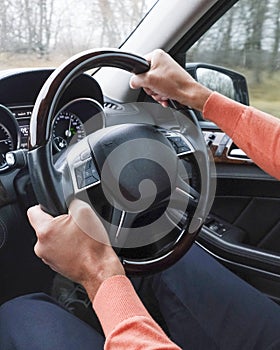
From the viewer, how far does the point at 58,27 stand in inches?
59.8

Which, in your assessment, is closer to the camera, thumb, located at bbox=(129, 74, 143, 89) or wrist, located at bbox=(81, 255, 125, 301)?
wrist, located at bbox=(81, 255, 125, 301)

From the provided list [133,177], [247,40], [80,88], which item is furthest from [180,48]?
[133,177]

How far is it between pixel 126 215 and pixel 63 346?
10.3 inches

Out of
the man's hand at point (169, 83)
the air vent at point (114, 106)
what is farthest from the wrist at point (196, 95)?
the air vent at point (114, 106)

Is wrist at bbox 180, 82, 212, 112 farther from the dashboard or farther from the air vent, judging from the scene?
the air vent

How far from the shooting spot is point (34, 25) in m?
1.49

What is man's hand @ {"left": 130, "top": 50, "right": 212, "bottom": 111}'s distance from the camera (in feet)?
3.67

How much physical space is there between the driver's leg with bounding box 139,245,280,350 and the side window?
0.57 m

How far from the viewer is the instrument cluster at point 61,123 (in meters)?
1.28

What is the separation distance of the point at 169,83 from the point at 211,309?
1.64 ft

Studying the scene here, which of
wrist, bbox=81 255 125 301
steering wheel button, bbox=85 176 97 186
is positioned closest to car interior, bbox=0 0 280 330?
steering wheel button, bbox=85 176 97 186

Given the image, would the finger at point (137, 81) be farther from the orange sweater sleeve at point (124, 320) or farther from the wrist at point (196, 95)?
the orange sweater sleeve at point (124, 320)

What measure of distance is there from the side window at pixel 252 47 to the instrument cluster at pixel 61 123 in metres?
0.44

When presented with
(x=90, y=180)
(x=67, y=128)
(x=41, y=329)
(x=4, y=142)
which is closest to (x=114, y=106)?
(x=67, y=128)
